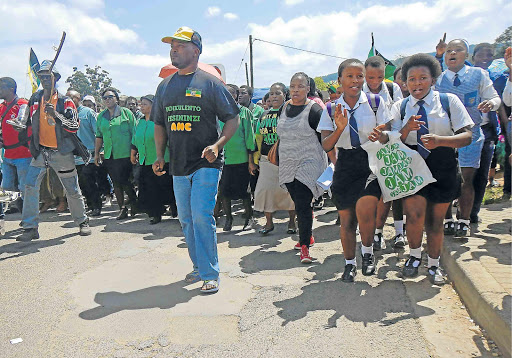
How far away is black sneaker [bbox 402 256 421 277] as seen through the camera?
4066 mm

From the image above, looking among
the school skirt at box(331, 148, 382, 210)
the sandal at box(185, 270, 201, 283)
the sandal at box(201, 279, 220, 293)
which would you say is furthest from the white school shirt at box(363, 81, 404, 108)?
the sandal at box(185, 270, 201, 283)

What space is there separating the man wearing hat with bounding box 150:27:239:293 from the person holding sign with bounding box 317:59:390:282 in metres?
0.98

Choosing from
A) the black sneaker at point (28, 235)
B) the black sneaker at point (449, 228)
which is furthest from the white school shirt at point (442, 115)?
the black sneaker at point (28, 235)

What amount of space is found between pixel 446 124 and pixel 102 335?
3.15 meters

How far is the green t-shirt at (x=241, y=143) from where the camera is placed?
6648 mm

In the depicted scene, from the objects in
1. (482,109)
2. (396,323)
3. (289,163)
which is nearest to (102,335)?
(396,323)

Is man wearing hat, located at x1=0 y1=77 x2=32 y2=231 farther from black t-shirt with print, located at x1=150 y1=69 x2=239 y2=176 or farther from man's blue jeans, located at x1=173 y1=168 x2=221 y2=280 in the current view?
man's blue jeans, located at x1=173 y1=168 x2=221 y2=280

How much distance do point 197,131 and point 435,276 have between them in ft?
8.04

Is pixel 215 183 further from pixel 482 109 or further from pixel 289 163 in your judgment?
pixel 482 109

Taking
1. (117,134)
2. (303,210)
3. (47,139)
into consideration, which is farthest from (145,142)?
(303,210)

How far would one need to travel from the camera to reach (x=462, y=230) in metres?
4.81

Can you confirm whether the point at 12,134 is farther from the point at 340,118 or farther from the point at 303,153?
the point at 340,118

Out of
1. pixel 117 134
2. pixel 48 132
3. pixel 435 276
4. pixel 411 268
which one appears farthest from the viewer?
pixel 117 134

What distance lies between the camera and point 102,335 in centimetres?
329
